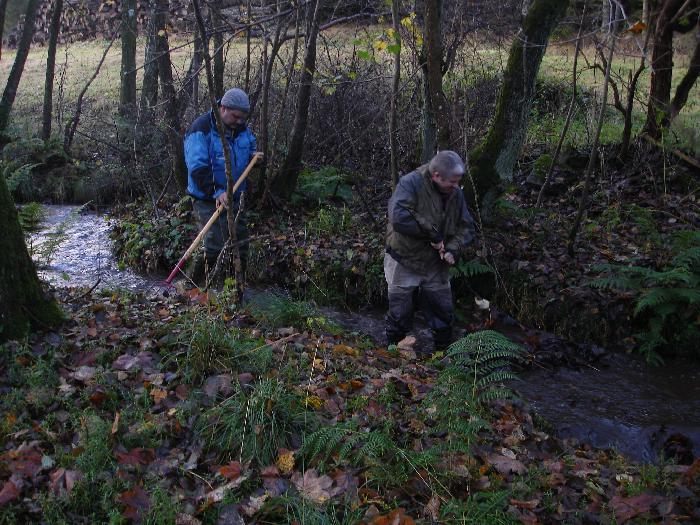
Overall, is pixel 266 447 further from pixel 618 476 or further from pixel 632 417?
pixel 632 417

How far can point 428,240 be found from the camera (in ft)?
21.7

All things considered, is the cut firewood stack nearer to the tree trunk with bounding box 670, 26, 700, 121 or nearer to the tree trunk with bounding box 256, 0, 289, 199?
the tree trunk with bounding box 256, 0, 289, 199

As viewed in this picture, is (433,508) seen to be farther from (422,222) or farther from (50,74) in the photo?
(50,74)

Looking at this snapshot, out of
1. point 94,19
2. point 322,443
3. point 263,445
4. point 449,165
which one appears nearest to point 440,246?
point 449,165

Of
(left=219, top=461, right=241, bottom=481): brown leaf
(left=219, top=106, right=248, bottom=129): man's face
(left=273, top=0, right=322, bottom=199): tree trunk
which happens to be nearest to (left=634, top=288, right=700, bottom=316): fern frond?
(left=219, top=106, right=248, bottom=129): man's face

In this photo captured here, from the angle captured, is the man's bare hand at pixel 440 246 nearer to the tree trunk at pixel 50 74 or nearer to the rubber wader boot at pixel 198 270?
the rubber wader boot at pixel 198 270

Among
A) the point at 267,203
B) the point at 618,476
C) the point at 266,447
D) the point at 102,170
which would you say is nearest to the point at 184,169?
the point at 267,203

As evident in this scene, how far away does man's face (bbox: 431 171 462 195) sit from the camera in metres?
6.17

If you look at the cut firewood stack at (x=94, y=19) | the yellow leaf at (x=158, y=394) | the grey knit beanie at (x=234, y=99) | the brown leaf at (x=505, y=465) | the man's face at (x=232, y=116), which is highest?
the cut firewood stack at (x=94, y=19)

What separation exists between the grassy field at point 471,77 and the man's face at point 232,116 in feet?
5.47

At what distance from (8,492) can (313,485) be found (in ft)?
5.37

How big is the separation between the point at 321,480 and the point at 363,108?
9550 millimetres

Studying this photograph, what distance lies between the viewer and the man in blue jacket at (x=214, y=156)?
7242 mm

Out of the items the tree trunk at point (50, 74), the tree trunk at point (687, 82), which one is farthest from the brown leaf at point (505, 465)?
the tree trunk at point (50, 74)
